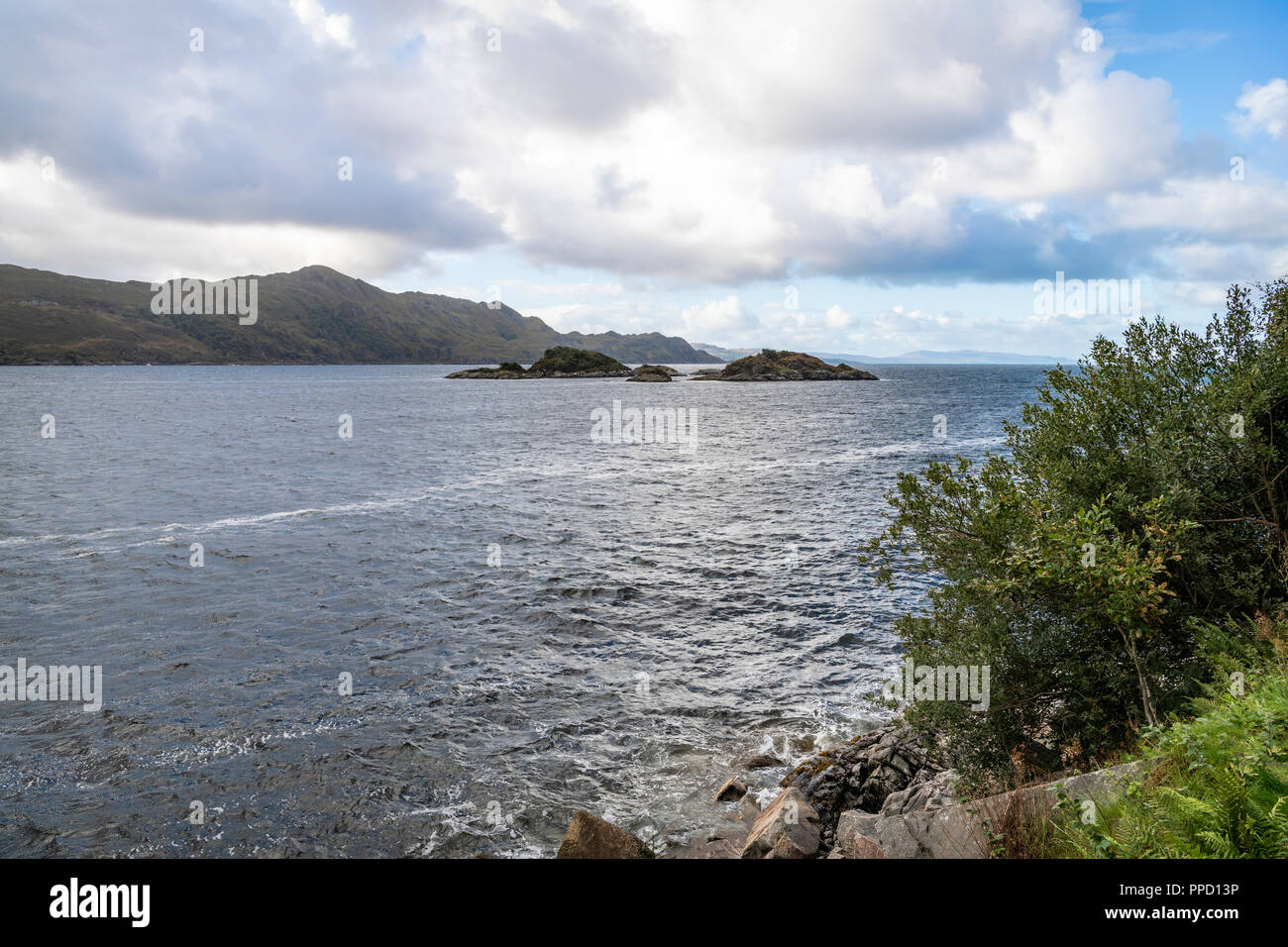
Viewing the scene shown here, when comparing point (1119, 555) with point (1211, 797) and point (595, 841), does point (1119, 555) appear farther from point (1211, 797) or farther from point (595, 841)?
point (595, 841)

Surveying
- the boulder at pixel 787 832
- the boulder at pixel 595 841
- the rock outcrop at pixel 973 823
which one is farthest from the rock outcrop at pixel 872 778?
the boulder at pixel 595 841

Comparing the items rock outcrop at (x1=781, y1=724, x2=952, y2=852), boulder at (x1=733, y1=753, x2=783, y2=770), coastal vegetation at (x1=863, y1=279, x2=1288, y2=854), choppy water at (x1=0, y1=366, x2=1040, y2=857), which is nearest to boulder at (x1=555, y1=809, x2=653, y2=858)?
choppy water at (x1=0, y1=366, x2=1040, y2=857)

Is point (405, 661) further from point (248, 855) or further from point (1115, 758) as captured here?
point (1115, 758)

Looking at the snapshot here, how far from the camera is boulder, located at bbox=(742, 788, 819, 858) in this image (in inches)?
479

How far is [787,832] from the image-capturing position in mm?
12406

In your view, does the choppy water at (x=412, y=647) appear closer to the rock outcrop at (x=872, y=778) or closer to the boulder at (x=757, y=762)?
the boulder at (x=757, y=762)

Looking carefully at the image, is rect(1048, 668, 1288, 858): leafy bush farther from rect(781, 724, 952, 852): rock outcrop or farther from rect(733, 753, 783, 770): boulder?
rect(733, 753, 783, 770): boulder

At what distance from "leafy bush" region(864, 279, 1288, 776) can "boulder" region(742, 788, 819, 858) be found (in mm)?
3183

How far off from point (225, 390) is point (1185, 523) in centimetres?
20095

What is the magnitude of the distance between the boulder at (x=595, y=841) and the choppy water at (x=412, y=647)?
6.84ft

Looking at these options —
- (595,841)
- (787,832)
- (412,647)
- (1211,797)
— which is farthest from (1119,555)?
(412,647)
